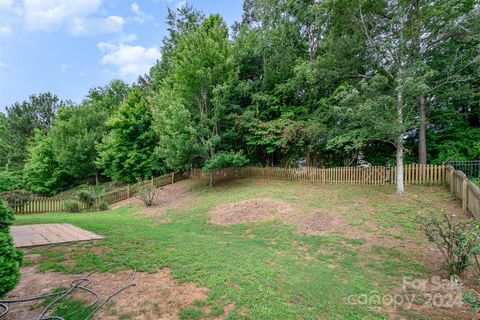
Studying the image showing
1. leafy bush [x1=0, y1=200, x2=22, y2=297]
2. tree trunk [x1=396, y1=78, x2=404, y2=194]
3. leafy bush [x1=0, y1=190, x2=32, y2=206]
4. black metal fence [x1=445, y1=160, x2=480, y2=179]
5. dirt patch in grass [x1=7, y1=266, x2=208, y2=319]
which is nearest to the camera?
leafy bush [x1=0, y1=200, x2=22, y2=297]

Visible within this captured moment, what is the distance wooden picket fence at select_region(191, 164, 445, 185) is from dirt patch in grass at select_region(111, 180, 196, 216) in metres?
2.14

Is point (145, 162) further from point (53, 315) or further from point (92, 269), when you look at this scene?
point (53, 315)

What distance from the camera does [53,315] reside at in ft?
8.10

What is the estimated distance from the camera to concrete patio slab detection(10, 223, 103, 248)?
15.6ft

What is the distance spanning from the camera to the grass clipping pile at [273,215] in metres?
6.96

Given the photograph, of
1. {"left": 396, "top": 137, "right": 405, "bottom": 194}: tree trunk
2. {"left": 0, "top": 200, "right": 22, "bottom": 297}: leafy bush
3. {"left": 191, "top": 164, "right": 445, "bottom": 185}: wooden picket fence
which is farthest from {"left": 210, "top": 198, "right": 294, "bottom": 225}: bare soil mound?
{"left": 0, "top": 200, "right": 22, "bottom": 297}: leafy bush

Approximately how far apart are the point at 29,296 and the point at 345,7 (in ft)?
42.3

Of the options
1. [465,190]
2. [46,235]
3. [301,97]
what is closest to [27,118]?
[46,235]

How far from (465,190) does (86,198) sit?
16.5 m

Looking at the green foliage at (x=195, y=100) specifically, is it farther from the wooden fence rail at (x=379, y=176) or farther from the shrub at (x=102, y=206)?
the shrub at (x=102, y=206)

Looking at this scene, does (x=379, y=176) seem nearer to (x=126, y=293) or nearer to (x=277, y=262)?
(x=277, y=262)

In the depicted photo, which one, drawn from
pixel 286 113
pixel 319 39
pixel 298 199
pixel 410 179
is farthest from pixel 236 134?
pixel 410 179

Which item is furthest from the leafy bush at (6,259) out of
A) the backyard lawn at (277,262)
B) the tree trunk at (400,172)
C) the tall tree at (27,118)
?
the tall tree at (27,118)

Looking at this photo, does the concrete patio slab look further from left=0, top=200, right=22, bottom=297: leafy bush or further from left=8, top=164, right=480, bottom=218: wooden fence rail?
left=8, top=164, right=480, bottom=218: wooden fence rail
